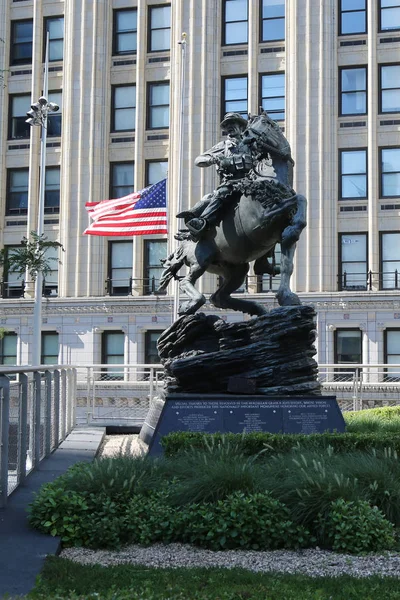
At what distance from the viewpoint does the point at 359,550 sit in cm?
754

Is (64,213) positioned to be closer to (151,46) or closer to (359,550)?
(151,46)

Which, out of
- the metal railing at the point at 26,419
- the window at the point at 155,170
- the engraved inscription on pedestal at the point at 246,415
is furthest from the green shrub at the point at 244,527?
the window at the point at 155,170

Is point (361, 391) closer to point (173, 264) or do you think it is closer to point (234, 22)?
point (173, 264)

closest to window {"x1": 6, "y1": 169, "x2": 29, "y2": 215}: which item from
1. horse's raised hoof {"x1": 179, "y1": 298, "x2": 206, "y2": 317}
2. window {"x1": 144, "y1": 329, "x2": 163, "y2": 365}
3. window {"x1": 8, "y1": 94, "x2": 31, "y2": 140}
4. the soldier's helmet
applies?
window {"x1": 8, "y1": 94, "x2": 31, "y2": 140}

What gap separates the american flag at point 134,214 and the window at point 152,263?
11.0 m

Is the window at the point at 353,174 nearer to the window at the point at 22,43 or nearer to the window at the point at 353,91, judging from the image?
the window at the point at 353,91

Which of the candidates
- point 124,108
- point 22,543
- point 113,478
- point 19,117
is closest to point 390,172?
point 124,108

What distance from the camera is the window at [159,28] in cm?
4425

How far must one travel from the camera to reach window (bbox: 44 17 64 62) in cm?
4603

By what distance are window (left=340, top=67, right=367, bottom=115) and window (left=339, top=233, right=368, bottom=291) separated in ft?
20.3

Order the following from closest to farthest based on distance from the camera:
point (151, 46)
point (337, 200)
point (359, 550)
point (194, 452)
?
1. point (359, 550)
2. point (194, 452)
3. point (337, 200)
4. point (151, 46)

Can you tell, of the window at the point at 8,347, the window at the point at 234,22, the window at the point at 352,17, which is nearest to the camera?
the window at the point at 352,17

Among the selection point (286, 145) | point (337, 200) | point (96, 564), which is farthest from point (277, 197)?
point (337, 200)

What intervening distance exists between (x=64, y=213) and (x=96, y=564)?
37960 mm
